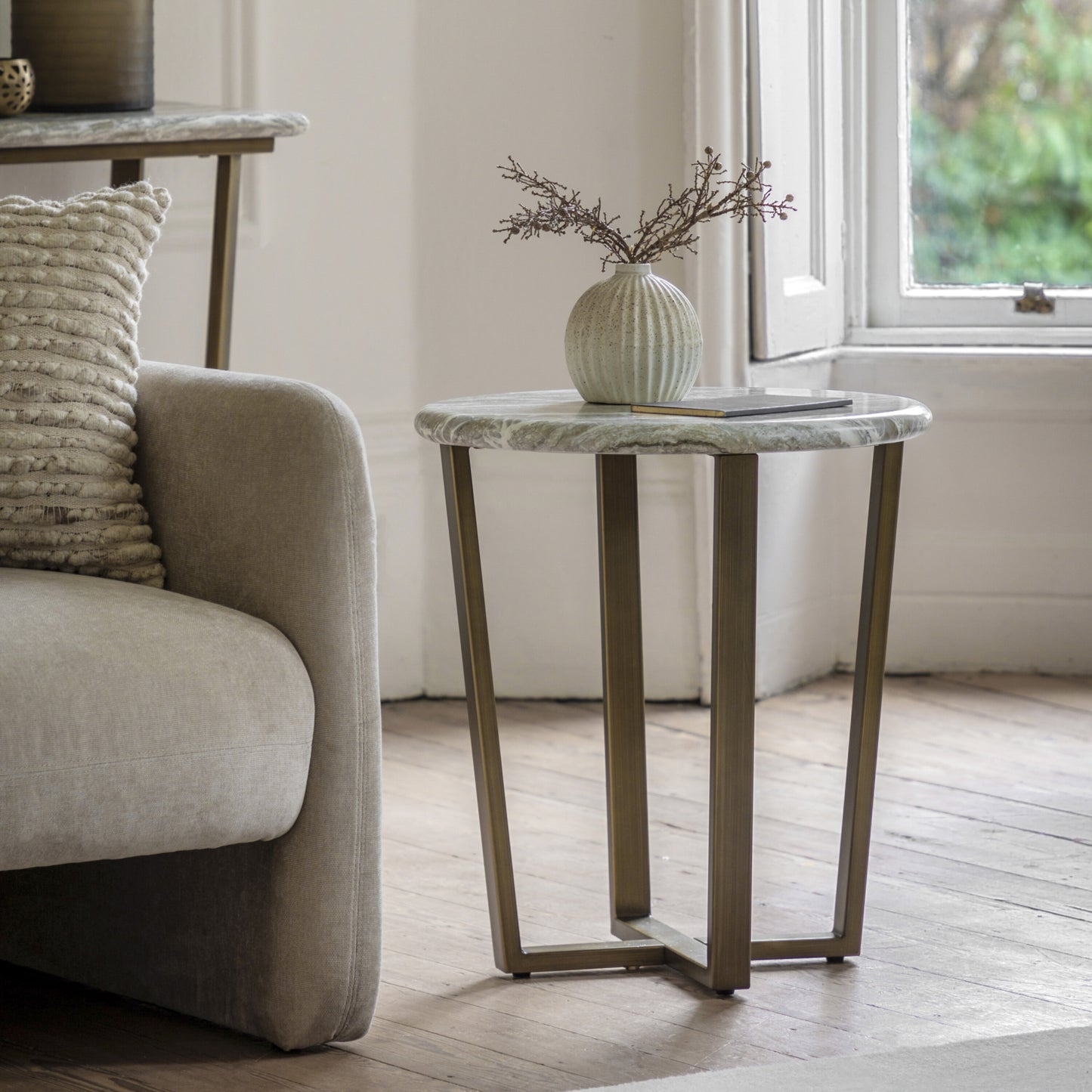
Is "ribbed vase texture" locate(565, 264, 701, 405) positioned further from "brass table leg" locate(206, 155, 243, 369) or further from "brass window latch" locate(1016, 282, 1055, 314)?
"brass window latch" locate(1016, 282, 1055, 314)

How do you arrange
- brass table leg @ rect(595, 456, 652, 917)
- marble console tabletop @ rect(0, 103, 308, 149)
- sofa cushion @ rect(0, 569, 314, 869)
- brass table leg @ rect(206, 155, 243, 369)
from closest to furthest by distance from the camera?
1. sofa cushion @ rect(0, 569, 314, 869)
2. brass table leg @ rect(595, 456, 652, 917)
3. marble console tabletop @ rect(0, 103, 308, 149)
4. brass table leg @ rect(206, 155, 243, 369)

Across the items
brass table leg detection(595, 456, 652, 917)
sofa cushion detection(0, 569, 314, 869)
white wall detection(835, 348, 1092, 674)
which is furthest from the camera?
white wall detection(835, 348, 1092, 674)

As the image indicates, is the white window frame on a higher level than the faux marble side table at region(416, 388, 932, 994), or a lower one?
higher

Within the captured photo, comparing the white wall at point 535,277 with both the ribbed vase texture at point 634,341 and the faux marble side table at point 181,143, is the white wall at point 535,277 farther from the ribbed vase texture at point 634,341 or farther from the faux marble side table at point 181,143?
the ribbed vase texture at point 634,341

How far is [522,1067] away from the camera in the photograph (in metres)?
1.58

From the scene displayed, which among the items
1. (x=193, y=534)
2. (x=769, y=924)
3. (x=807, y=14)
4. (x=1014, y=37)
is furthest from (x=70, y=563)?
(x=1014, y=37)

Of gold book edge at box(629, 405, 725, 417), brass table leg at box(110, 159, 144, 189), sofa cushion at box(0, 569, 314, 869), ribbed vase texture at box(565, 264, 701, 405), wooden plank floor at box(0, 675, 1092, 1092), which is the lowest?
wooden plank floor at box(0, 675, 1092, 1092)

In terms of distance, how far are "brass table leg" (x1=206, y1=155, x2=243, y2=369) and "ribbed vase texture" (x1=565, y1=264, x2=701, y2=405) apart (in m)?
1.00

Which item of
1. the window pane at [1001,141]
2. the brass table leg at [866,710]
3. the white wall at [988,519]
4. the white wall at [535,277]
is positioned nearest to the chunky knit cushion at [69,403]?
the brass table leg at [866,710]

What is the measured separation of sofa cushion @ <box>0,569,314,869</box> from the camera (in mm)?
1387

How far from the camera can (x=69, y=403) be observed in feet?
5.47

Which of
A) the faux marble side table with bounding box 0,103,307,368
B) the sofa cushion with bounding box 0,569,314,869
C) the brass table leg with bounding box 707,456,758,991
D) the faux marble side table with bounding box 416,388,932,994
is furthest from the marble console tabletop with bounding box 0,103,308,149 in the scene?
the brass table leg with bounding box 707,456,758,991

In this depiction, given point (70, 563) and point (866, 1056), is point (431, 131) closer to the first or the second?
point (70, 563)

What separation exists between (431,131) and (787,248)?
0.67 m
